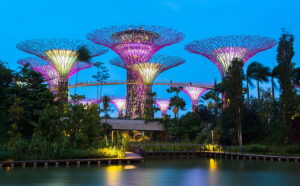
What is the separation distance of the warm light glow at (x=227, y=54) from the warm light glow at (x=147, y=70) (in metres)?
7.71

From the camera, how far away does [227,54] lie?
122 ft

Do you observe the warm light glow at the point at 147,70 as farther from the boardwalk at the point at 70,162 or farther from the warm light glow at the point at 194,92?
the warm light glow at the point at 194,92

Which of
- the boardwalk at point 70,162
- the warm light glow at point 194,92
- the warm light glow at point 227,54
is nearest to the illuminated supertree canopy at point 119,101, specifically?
the warm light glow at point 194,92

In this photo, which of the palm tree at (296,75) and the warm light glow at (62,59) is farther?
the palm tree at (296,75)

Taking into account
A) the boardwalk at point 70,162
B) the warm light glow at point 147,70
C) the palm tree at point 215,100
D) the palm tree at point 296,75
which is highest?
the warm light glow at point 147,70

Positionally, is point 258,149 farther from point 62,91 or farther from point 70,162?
point 62,91

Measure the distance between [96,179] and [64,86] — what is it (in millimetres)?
24482

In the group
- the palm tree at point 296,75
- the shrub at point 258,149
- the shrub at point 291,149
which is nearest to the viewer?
the shrub at point 291,149

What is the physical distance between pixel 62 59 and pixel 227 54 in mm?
16657

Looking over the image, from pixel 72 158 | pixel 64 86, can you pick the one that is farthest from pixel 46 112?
pixel 64 86

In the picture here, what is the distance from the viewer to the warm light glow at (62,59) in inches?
1431

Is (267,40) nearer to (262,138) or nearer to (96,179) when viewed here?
(262,138)

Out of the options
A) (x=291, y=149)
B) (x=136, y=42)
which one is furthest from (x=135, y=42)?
(x=291, y=149)

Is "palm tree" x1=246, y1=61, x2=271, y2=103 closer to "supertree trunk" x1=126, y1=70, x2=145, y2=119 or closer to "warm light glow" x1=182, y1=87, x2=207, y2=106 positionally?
"supertree trunk" x1=126, y1=70, x2=145, y2=119
